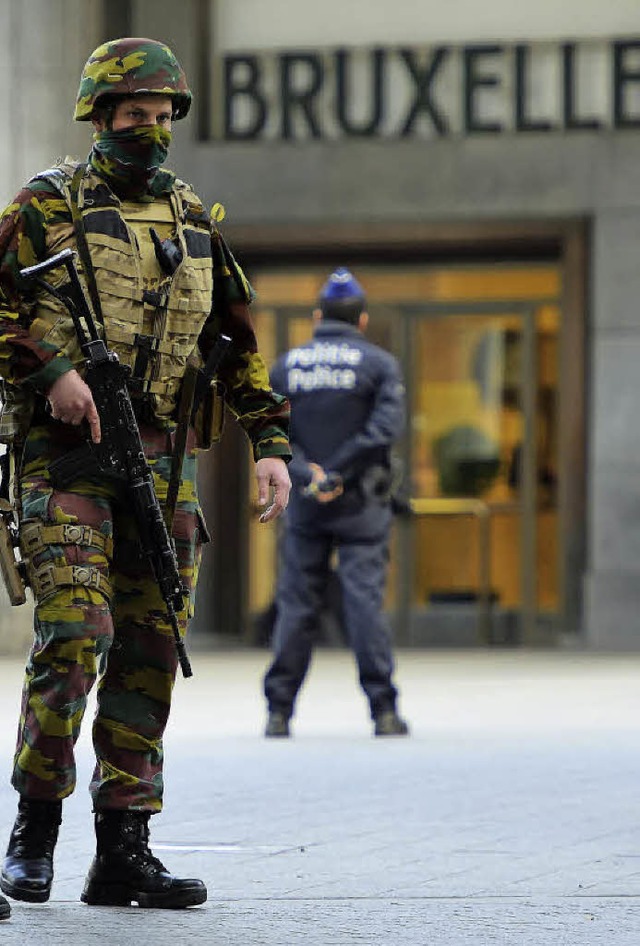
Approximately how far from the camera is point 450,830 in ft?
24.0

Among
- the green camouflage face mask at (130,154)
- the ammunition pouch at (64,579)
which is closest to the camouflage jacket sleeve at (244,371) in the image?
the green camouflage face mask at (130,154)

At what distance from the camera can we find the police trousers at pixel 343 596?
10.5m

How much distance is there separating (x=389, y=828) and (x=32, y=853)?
200 centimetres

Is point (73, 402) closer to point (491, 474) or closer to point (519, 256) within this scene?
point (491, 474)

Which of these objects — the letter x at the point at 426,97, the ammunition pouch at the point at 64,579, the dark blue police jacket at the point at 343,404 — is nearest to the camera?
the ammunition pouch at the point at 64,579

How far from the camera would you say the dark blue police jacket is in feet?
34.9

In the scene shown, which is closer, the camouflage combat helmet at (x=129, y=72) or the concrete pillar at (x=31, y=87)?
the camouflage combat helmet at (x=129, y=72)

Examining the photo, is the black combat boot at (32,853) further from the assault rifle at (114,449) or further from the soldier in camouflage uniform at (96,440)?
the assault rifle at (114,449)

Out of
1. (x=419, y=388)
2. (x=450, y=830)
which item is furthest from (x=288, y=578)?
(x=419, y=388)

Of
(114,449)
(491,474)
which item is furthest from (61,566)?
(491,474)

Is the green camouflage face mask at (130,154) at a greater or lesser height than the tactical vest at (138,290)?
greater

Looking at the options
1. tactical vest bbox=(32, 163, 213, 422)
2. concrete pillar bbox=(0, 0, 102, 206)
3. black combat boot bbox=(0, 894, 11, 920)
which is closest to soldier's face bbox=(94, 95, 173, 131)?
tactical vest bbox=(32, 163, 213, 422)

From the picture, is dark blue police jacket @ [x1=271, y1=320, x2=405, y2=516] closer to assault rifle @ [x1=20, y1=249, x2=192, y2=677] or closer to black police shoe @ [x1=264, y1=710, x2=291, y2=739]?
black police shoe @ [x1=264, y1=710, x2=291, y2=739]

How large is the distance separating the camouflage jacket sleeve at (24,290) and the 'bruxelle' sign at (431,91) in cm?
1077
